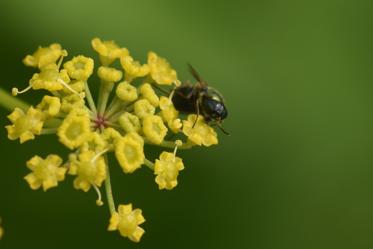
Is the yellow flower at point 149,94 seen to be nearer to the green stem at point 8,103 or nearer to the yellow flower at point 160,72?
the yellow flower at point 160,72

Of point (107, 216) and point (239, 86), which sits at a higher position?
point (239, 86)

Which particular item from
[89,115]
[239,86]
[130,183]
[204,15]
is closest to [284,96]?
→ [239,86]

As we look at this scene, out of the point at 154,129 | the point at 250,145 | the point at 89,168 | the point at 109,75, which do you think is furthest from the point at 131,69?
the point at 250,145

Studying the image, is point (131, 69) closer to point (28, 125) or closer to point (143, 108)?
point (143, 108)

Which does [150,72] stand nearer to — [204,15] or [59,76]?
[59,76]

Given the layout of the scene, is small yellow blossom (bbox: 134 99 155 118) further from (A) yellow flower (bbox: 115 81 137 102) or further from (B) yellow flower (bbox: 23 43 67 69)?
(B) yellow flower (bbox: 23 43 67 69)

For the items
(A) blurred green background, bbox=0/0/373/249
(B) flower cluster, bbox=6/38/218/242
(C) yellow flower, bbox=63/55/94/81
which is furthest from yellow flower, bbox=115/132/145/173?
(A) blurred green background, bbox=0/0/373/249
